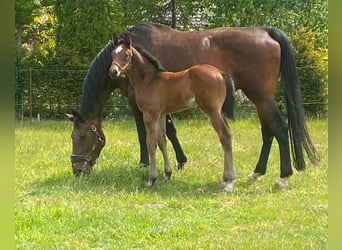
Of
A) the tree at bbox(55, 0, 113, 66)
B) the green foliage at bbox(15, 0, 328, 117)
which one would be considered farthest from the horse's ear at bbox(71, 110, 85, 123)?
the tree at bbox(55, 0, 113, 66)

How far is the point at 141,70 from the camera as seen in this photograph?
13.4ft

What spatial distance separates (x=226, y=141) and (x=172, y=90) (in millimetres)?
609

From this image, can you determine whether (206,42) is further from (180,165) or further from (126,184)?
(126,184)

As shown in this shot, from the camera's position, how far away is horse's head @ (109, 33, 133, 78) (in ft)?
12.8

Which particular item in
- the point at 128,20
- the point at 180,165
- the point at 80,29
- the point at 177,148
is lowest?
the point at 180,165

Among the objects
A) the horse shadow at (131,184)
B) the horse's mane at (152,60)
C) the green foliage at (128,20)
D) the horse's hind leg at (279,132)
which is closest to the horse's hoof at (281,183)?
the horse's hind leg at (279,132)

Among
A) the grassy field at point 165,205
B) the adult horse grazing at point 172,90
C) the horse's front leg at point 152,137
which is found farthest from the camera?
the horse's front leg at point 152,137

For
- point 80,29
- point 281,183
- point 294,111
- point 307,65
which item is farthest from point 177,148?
point 80,29

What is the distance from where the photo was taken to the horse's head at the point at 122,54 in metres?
3.91

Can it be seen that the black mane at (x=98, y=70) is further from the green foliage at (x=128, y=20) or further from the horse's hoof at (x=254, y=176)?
the green foliage at (x=128, y=20)

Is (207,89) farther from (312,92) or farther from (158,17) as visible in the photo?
(158,17)

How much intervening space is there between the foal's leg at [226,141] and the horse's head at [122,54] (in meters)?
0.82

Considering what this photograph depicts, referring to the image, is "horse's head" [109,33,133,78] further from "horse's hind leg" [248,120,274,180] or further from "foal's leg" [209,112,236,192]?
"horse's hind leg" [248,120,274,180]

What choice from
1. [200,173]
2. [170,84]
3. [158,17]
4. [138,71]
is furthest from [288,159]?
[158,17]
